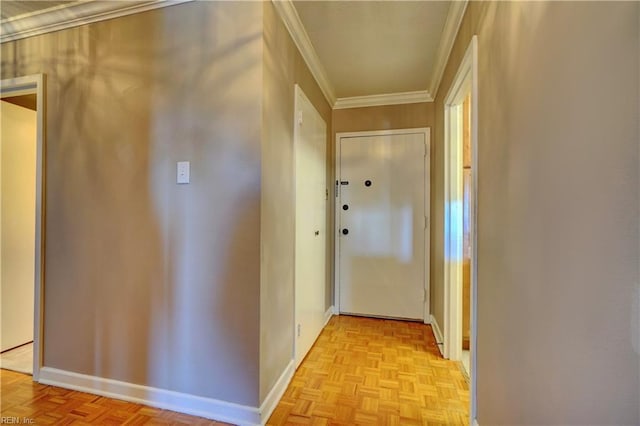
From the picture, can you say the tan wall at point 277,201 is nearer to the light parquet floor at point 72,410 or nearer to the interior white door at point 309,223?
the interior white door at point 309,223

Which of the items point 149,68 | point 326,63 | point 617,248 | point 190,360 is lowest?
point 190,360

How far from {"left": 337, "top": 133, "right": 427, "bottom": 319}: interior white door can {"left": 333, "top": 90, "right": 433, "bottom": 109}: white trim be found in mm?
346

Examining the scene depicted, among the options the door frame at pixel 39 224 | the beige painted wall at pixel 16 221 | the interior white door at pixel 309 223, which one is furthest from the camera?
the beige painted wall at pixel 16 221

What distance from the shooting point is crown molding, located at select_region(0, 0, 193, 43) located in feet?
5.51

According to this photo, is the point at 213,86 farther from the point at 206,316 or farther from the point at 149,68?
the point at 206,316

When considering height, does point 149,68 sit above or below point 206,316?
above

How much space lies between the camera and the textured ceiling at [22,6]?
172 centimetres

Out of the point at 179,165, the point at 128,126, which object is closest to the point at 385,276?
the point at 179,165

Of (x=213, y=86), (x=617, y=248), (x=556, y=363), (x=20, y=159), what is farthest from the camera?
(x=20, y=159)

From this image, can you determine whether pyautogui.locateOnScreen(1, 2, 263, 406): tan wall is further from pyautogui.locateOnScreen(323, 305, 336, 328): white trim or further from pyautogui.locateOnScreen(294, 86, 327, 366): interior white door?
pyautogui.locateOnScreen(323, 305, 336, 328): white trim

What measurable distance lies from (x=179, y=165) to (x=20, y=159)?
185 centimetres

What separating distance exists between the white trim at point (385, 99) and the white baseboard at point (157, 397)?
281 cm

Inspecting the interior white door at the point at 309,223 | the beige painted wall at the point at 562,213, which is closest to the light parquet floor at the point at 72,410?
the interior white door at the point at 309,223

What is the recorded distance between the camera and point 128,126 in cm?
171
